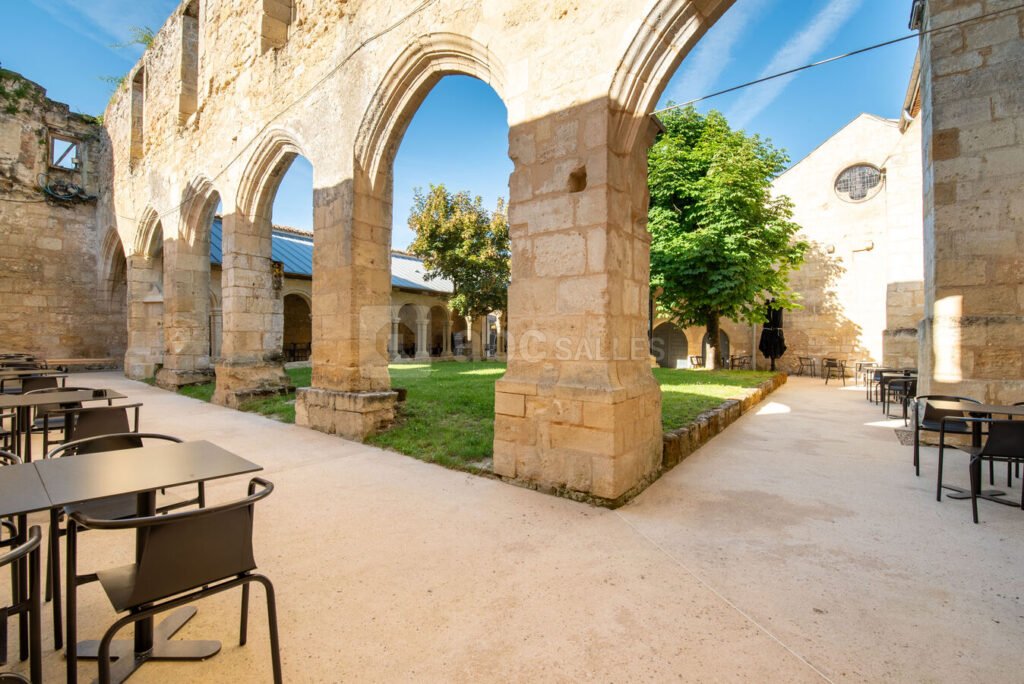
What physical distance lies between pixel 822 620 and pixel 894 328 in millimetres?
10855

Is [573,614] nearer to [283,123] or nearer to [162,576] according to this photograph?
[162,576]

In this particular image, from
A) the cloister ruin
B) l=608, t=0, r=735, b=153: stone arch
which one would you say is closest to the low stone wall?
the cloister ruin

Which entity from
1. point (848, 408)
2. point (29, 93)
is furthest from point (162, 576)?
point (29, 93)

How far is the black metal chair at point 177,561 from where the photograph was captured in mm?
1194

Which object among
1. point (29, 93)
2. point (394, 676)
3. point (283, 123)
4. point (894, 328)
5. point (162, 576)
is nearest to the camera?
point (162, 576)

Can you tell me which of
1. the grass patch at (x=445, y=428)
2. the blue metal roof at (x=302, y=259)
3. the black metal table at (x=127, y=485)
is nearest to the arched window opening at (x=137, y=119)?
the blue metal roof at (x=302, y=259)

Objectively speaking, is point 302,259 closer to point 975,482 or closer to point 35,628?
point 35,628

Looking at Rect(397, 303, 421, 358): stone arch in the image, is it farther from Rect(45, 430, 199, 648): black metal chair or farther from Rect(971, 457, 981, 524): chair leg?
Rect(971, 457, 981, 524): chair leg

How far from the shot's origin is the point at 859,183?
1416 centimetres

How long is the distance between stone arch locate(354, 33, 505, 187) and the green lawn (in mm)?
2699

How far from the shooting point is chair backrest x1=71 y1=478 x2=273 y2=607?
121 cm

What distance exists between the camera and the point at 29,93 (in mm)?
12086

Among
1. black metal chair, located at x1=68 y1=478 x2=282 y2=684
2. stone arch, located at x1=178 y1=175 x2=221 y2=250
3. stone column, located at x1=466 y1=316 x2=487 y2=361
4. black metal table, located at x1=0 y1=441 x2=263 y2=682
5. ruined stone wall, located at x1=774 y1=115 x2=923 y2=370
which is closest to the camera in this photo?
black metal chair, located at x1=68 y1=478 x2=282 y2=684

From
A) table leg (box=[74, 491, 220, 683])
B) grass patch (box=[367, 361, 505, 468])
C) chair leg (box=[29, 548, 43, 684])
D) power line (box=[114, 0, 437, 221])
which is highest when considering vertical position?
power line (box=[114, 0, 437, 221])
